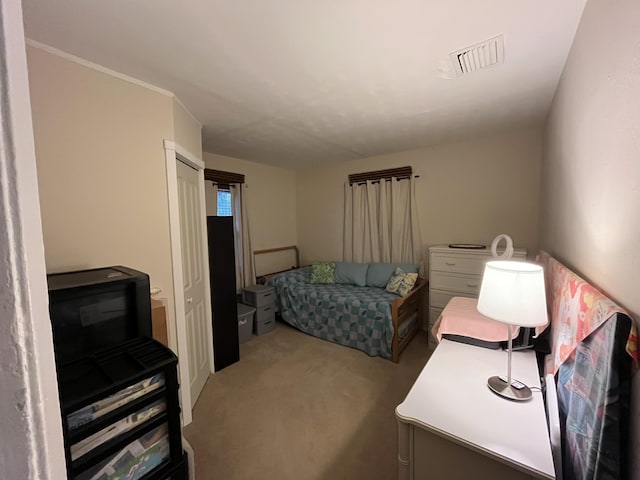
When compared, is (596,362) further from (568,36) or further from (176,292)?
(176,292)

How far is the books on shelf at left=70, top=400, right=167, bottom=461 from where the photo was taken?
2.48ft

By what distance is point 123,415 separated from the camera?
834 mm

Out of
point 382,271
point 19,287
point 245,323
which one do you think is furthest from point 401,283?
point 19,287

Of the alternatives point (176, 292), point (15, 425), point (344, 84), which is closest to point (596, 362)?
point (15, 425)

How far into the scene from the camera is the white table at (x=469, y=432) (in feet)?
2.95

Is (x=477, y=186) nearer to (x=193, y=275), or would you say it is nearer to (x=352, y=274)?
(x=352, y=274)

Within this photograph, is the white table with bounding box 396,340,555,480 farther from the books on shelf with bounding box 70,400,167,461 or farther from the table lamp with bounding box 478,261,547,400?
the books on shelf with bounding box 70,400,167,461

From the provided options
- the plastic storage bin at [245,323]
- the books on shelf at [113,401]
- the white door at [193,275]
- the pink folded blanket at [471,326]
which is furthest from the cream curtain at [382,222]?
the books on shelf at [113,401]

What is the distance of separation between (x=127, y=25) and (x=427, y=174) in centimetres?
315

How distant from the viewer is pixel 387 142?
313 centimetres

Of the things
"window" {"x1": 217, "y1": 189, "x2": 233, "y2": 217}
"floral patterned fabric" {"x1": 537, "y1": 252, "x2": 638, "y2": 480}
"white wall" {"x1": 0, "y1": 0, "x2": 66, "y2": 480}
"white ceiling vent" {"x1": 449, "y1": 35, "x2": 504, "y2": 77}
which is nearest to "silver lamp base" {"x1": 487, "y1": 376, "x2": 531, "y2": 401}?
"floral patterned fabric" {"x1": 537, "y1": 252, "x2": 638, "y2": 480}

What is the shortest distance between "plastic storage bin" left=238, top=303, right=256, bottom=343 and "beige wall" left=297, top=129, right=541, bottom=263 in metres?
2.43

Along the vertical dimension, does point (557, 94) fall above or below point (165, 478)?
above

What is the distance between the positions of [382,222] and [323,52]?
2.61m
